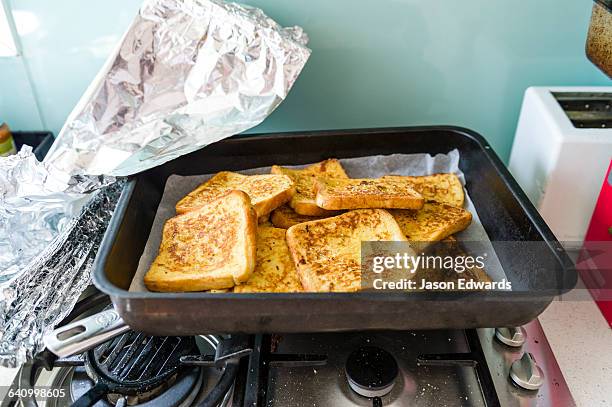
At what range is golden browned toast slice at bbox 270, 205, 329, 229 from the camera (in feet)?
3.43

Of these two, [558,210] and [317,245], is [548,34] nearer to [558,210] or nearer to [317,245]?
[558,210]

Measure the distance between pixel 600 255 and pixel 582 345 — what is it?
19 cm

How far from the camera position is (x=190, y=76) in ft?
3.28

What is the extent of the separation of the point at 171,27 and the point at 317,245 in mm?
486

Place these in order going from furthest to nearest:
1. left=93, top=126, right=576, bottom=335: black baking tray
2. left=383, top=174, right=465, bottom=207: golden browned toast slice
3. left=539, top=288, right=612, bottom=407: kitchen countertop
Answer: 1. left=383, top=174, right=465, bottom=207: golden browned toast slice
2. left=539, top=288, right=612, bottom=407: kitchen countertop
3. left=93, top=126, right=576, bottom=335: black baking tray

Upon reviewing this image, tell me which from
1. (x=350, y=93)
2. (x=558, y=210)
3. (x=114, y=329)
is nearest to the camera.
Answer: (x=114, y=329)

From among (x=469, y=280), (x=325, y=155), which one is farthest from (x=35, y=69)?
(x=469, y=280)

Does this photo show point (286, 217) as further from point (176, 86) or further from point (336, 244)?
point (176, 86)

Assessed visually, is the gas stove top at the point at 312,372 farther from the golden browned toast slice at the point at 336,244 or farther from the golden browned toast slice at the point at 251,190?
the golden browned toast slice at the point at 251,190

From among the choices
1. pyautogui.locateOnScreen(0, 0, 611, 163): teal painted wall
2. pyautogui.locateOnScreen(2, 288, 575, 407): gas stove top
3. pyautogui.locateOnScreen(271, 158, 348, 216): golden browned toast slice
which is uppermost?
pyautogui.locateOnScreen(0, 0, 611, 163): teal painted wall

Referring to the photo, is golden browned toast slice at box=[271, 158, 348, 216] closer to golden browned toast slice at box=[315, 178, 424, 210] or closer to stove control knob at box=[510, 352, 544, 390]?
golden browned toast slice at box=[315, 178, 424, 210]

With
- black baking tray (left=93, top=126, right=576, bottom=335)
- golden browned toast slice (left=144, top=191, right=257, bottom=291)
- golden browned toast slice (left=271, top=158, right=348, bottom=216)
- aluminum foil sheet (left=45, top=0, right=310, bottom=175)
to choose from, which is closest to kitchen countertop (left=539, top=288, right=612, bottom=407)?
black baking tray (left=93, top=126, right=576, bottom=335)

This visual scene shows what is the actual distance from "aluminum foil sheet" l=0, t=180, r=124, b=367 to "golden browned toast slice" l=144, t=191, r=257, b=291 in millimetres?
137

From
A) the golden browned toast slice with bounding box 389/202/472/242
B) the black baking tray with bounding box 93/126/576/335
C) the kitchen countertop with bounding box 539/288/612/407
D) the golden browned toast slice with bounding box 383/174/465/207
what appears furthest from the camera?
the golden browned toast slice with bounding box 383/174/465/207
